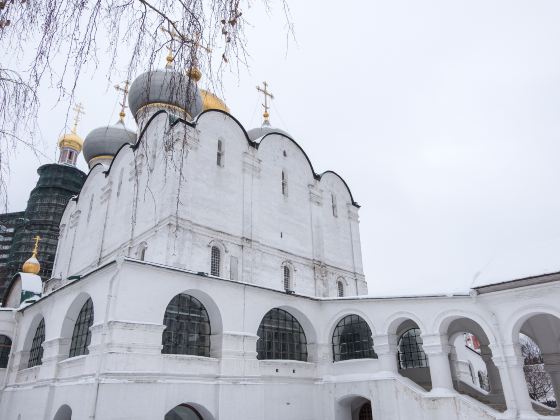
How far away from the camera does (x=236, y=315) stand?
46.6 ft

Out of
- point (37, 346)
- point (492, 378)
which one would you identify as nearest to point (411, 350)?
point (492, 378)

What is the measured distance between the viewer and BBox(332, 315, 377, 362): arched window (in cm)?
1565

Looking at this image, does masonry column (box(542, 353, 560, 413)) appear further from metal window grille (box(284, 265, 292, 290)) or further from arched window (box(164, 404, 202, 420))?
arched window (box(164, 404, 202, 420))

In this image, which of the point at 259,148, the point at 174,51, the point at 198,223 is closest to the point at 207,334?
the point at 198,223

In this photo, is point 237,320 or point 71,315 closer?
point 237,320

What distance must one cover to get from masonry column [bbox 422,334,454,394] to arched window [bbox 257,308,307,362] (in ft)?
15.1

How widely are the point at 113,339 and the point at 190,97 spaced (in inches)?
375

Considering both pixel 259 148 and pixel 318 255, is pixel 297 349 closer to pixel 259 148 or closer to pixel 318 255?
pixel 318 255

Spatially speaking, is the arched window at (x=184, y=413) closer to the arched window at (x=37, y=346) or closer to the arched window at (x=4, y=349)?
the arched window at (x=37, y=346)

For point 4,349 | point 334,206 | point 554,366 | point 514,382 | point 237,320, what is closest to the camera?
point 514,382

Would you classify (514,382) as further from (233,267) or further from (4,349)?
(4,349)

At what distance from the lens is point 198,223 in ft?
57.3

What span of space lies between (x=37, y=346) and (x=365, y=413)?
1312cm

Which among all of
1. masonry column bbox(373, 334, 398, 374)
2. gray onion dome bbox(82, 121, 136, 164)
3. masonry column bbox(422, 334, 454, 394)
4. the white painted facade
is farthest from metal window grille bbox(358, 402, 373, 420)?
gray onion dome bbox(82, 121, 136, 164)
